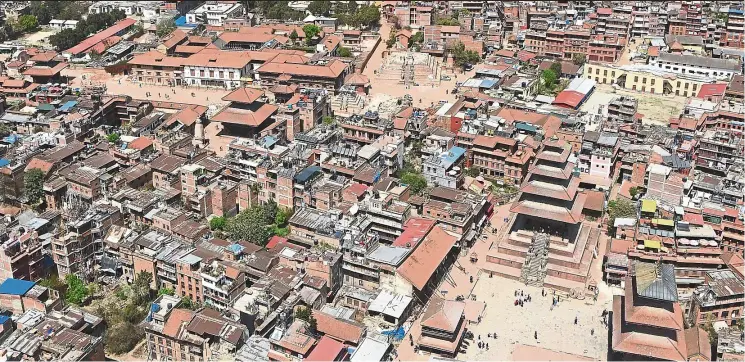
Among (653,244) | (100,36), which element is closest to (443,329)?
(653,244)

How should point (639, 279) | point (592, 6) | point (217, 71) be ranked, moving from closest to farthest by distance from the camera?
point (639, 279)
point (217, 71)
point (592, 6)

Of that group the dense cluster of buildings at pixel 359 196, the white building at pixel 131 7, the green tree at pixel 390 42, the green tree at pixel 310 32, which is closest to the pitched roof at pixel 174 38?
the dense cluster of buildings at pixel 359 196

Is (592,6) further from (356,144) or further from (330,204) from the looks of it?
(330,204)

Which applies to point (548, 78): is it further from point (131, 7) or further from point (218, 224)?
point (131, 7)

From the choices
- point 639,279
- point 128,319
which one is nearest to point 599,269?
point 639,279

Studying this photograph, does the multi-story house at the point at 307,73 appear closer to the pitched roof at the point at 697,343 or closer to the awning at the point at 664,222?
the awning at the point at 664,222

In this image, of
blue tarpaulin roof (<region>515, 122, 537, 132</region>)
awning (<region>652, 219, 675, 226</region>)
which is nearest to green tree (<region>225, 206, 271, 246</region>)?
blue tarpaulin roof (<region>515, 122, 537, 132</region>)

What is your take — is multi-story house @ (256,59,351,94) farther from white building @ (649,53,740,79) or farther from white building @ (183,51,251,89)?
white building @ (649,53,740,79)
